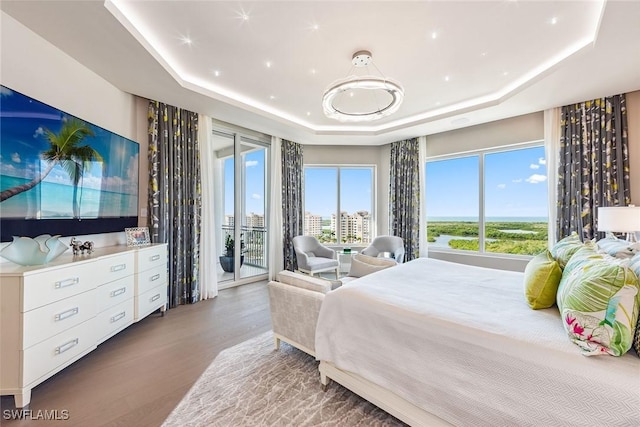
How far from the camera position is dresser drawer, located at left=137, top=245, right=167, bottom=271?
2813 millimetres

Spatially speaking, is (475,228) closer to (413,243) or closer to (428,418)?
(413,243)

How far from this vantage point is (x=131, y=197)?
10.3ft

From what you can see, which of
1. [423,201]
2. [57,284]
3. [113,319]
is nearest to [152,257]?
[113,319]

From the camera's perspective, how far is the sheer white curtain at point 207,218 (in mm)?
3975

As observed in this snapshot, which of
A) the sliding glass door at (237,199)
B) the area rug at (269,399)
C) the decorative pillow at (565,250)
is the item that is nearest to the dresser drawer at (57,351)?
the area rug at (269,399)

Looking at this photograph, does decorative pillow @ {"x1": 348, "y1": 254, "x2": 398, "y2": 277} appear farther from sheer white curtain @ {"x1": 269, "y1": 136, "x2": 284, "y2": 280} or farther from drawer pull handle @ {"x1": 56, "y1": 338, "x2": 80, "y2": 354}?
drawer pull handle @ {"x1": 56, "y1": 338, "x2": 80, "y2": 354}

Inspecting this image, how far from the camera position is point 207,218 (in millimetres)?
4047

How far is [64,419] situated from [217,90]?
3473mm

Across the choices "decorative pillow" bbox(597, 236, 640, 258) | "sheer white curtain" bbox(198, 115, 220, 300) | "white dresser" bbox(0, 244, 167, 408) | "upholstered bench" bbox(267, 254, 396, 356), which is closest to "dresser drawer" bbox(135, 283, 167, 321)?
"white dresser" bbox(0, 244, 167, 408)

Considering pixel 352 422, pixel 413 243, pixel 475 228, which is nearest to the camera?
pixel 352 422

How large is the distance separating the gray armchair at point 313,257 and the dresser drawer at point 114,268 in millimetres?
2554

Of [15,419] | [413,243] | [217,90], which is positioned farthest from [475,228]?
[15,419]

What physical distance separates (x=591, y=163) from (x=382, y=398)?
13.7 ft

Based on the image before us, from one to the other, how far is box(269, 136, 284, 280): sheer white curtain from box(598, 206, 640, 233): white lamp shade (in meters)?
4.64
